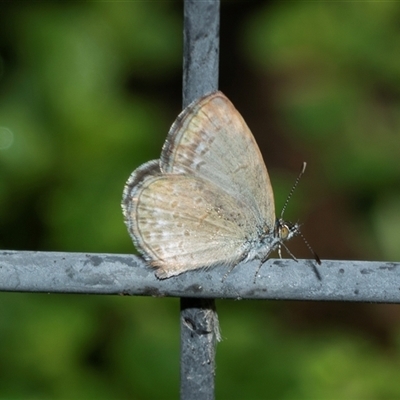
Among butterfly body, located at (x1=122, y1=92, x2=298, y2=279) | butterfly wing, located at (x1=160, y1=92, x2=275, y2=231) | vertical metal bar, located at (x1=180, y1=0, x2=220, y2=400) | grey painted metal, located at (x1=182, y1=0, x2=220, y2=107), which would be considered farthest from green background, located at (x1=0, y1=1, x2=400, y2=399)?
grey painted metal, located at (x1=182, y1=0, x2=220, y2=107)

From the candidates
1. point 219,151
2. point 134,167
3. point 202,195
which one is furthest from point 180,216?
point 134,167

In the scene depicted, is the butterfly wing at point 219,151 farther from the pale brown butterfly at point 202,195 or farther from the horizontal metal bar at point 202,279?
the horizontal metal bar at point 202,279

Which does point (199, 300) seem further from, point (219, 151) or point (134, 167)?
point (134, 167)

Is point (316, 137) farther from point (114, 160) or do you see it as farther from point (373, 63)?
point (114, 160)

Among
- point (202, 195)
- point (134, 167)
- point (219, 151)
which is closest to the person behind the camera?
point (219, 151)

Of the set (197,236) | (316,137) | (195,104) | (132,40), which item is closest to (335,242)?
(316,137)

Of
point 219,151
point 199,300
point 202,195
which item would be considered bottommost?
point 199,300

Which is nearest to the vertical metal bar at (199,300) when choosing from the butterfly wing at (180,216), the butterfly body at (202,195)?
the butterfly body at (202,195)

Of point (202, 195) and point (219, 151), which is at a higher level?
point (219, 151)
